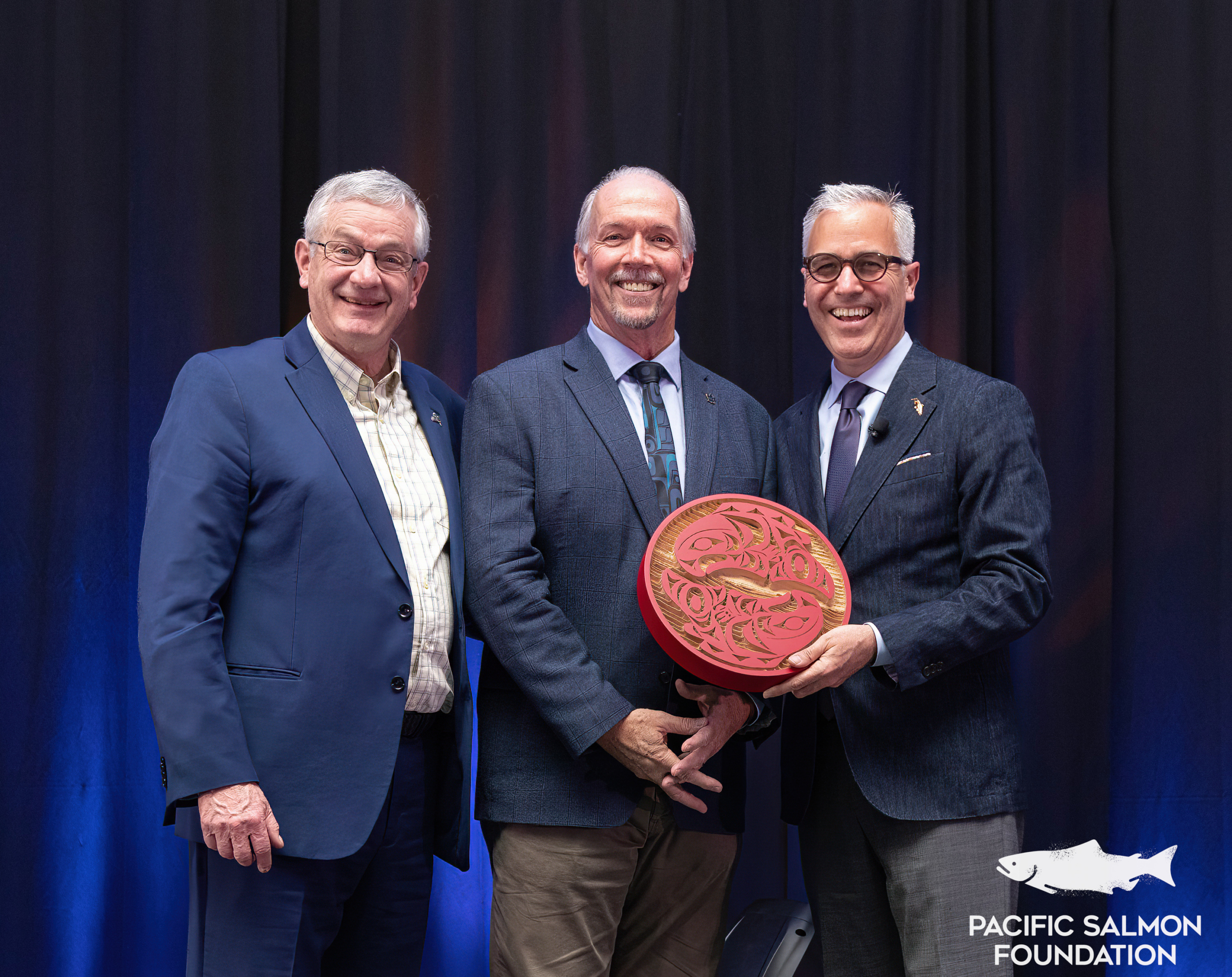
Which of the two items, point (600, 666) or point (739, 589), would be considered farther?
point (600, 666)

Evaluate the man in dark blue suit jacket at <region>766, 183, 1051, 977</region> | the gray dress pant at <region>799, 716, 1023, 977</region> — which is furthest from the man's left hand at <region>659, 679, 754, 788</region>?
the gray dress pant at <region>799, 716, 1023, 977</region>

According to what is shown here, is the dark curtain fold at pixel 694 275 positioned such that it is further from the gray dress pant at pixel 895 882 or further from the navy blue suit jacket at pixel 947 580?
the navy blue suit jacket at pixel 947 580

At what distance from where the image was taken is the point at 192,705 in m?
1.57

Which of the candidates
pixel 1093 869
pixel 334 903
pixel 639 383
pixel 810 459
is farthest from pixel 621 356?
pixel 1093 869

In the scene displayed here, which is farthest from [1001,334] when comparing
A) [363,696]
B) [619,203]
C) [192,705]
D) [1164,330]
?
[192,705]

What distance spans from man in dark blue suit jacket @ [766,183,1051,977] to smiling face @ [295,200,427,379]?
34.1 inches

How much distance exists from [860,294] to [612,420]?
1.93ft

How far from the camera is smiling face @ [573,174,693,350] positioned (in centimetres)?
199

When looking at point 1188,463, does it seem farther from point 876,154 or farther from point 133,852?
point 133,852

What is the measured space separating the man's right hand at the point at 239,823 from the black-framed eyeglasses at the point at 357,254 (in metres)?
0.97

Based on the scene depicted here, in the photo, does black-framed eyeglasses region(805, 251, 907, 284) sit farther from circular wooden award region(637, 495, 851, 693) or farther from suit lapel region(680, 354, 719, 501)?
circular wooden award region(637, 495, 851, 693)

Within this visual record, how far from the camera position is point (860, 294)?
6.72ft

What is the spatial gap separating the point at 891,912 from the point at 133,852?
1848 mm

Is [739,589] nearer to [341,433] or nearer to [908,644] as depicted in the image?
[908,644]
